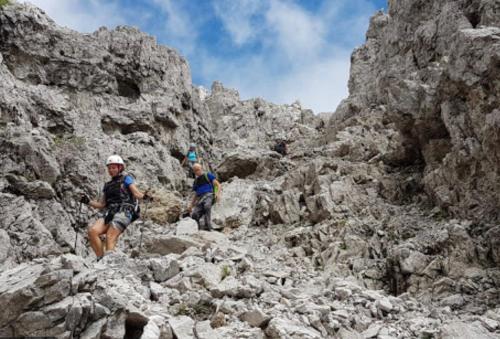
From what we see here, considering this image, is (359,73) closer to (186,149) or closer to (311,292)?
(186,149)

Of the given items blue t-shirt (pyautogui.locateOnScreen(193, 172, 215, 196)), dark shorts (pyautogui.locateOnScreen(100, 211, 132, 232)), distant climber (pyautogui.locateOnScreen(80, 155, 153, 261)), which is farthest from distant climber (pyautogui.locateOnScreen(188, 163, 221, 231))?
dark shorts (pyautogui.locateOnScreen(100, 211, 132, 232))

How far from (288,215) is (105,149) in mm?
13004

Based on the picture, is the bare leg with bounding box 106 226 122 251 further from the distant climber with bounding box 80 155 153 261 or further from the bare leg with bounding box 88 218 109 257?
the bare leg with bounding box 88 218 109 257

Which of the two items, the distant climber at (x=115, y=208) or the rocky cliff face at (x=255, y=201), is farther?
the distant climber at (x=115, y=208)

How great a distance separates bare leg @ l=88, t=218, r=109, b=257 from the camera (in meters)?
11.6

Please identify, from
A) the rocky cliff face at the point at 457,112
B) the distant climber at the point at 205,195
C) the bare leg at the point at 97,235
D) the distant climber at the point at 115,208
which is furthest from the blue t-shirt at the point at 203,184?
the rocky cliff face at the point at 457,112

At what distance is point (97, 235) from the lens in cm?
1173

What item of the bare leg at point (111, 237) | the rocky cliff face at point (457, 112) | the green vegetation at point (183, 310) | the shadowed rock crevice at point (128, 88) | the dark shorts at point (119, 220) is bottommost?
the green vegetation at point (183, 310)

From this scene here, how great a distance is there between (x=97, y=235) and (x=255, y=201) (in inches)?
489

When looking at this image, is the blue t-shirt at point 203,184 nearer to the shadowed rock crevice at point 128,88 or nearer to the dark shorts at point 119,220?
the dark shorts at point 119,220

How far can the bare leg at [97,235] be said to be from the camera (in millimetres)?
11586

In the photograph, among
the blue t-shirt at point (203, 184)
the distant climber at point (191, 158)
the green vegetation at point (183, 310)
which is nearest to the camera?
the green vegetation at point (183, 310)

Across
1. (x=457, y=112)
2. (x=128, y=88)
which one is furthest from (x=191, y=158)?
(x=457, y=112)

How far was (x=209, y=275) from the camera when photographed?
10016 millimetres
